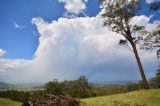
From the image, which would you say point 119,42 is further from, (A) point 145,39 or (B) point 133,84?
(B) point 133,84

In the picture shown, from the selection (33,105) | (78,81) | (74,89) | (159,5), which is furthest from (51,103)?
(78,81)

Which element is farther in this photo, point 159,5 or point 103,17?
point 103,17

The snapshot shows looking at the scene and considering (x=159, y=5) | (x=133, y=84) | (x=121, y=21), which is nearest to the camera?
(x=159, y=5)

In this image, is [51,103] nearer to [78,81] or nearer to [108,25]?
[108,25]

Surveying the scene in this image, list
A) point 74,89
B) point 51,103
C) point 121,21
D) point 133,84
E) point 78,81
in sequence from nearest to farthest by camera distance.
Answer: point 51,103 < point 121,21 < point 74,89 < point 78,81 < point 133,84

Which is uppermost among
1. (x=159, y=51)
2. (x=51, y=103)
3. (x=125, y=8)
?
(x=125, y=8)

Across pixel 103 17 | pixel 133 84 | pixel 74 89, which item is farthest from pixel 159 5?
pixel 133 84

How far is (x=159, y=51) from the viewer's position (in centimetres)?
3528

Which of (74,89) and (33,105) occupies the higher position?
(74,89)

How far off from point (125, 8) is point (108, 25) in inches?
118

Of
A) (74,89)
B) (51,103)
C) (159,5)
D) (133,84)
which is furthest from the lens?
(133,84)

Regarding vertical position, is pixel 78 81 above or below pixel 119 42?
above

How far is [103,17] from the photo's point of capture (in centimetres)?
3572

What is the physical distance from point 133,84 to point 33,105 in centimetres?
12239
